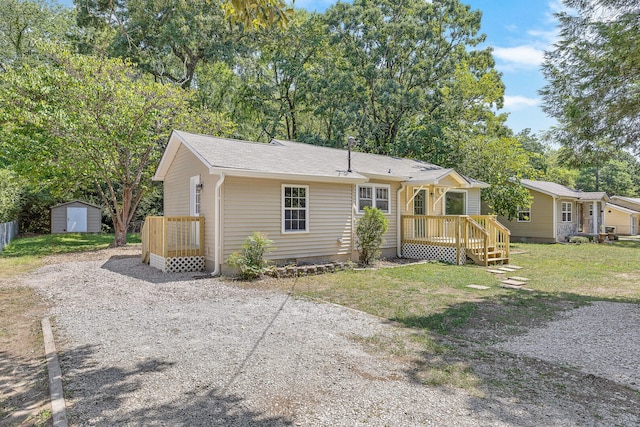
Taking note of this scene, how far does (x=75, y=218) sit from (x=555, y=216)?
2907cm

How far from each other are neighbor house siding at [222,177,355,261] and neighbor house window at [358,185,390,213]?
1.99 ft

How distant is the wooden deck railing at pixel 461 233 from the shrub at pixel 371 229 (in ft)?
8.38

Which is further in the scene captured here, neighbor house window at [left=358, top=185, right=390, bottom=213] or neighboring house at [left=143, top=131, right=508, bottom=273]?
neighbor house window at [left=358, top=185, right=390, bottom=213]

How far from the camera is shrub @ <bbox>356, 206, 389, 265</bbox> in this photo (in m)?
11.4

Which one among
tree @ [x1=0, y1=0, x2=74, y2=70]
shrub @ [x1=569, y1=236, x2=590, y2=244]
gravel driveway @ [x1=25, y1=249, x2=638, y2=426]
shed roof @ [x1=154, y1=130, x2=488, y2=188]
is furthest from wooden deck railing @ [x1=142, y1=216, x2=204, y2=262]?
tree @ [x1=0, y1=0, x2=74, y2=70]

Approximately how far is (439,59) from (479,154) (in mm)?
8365

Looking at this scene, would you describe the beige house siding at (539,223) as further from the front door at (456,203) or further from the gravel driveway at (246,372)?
the gravel driveway at (246,372)

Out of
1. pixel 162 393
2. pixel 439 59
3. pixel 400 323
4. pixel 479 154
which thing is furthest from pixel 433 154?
pixel 162 393

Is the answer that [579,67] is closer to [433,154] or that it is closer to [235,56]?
[433,154]

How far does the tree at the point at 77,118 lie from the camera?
14117 mm

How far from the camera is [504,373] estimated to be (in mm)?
3896

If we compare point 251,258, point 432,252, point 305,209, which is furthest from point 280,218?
point 432,252

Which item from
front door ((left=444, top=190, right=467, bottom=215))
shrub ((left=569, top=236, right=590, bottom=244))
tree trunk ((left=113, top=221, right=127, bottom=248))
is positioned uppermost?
front door ((left=444, top=190, right=467, bottom=215))

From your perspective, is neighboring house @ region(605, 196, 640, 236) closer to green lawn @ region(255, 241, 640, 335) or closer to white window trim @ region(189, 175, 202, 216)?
green lawn @ region(255, 241, 640, 335)
